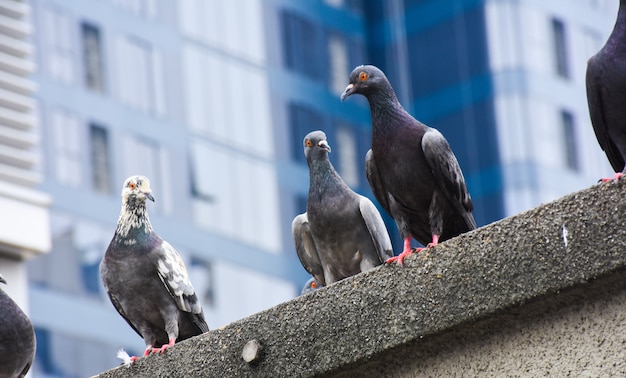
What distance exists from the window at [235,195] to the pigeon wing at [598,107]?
33940 mm

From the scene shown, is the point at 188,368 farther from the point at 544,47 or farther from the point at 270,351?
the point at 544,47

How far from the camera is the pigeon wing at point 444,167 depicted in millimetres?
8352

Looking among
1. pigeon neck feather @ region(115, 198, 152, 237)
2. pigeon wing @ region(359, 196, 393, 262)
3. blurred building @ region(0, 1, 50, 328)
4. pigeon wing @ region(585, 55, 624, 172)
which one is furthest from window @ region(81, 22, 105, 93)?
pigeon wing @ region(585, 55, 624, 172)

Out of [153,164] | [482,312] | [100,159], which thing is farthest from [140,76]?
[482,312]

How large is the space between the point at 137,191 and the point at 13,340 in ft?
5.13

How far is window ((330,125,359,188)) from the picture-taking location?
4653 cm

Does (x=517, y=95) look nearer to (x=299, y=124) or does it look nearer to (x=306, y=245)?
(x=299, y=124)

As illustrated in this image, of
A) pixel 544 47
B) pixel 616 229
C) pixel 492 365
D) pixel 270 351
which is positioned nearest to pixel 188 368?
pixel 270 351

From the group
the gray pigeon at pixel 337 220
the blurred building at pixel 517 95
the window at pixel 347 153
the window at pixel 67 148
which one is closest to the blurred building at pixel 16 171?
the gray pigeon at pixel 337 220

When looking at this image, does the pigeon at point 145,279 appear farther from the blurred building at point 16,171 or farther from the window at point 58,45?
the window at point 58,45

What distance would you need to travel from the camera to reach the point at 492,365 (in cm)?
518

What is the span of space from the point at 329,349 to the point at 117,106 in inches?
1359

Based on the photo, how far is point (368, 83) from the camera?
8.81m

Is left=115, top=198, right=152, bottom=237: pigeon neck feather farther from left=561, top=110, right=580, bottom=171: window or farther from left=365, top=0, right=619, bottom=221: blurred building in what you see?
left=561, top=110, right=580, bottom=171: window
